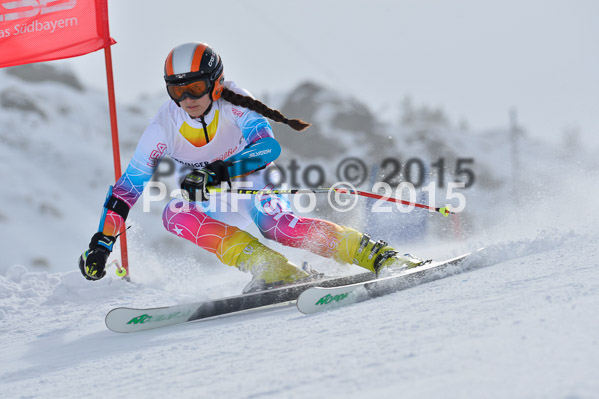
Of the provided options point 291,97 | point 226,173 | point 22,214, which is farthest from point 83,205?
point 226,173

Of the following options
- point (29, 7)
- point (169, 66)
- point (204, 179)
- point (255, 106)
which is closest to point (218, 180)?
point (204, 179)

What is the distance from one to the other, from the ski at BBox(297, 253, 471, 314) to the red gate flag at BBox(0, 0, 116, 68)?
3.86 metres

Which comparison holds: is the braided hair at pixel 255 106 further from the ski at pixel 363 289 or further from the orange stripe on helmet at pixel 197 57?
the ski at pixel 363 289

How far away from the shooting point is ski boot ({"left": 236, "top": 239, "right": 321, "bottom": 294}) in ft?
11.7

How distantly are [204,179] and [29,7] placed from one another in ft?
12.3

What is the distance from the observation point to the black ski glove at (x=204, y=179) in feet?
11.3

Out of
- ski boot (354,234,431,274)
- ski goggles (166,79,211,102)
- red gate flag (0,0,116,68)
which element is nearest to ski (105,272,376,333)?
ski boot (354,234,431,274)

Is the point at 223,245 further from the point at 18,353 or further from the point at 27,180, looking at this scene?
the point at 27,180

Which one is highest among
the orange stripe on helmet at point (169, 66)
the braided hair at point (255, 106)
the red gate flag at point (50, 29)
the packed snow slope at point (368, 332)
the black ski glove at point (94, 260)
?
the red gate flag at point (50, 29)

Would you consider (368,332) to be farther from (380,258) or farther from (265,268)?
(265,268)

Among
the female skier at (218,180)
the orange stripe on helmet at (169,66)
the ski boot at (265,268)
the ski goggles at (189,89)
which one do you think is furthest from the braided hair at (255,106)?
the ski boot at (265,268)

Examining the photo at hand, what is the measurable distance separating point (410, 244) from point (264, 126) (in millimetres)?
3056

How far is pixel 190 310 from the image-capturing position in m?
3.27

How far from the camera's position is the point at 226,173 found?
11.8 ft
